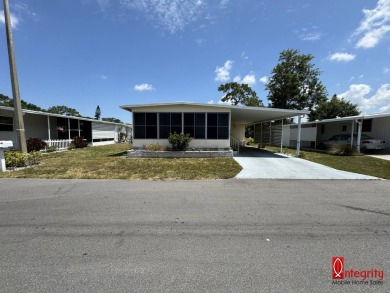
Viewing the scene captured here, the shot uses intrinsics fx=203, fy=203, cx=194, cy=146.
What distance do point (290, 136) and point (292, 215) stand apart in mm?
21185

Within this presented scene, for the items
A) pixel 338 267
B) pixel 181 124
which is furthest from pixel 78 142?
pixel 338 267

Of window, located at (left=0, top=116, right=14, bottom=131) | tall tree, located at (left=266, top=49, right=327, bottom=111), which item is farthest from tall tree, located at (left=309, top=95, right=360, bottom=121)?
window, located at (left=0, top=116, right=14, bottom=131)

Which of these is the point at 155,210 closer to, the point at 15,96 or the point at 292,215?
the point at 292,215

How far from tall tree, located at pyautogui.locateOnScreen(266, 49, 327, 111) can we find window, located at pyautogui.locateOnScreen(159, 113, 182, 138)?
27.0 metres

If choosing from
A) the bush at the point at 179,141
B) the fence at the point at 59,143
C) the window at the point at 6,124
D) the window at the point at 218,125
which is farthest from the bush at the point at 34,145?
the window at the point at 218,125

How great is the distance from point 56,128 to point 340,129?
25.8m

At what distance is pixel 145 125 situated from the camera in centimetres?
1292

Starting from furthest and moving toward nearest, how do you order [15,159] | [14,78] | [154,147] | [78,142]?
[78,142] → [154,147] → [14,78] → [15,159]

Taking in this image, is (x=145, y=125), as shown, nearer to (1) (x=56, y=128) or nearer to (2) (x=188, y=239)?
(2) (x=188, y=239)

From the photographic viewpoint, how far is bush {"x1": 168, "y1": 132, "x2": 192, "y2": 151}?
12.2 metres

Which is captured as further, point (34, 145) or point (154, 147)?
point (34, 145)

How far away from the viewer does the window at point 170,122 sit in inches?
504

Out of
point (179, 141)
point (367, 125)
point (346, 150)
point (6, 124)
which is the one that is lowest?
point (346, 150)

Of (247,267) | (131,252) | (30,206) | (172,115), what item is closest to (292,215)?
(247,267)
